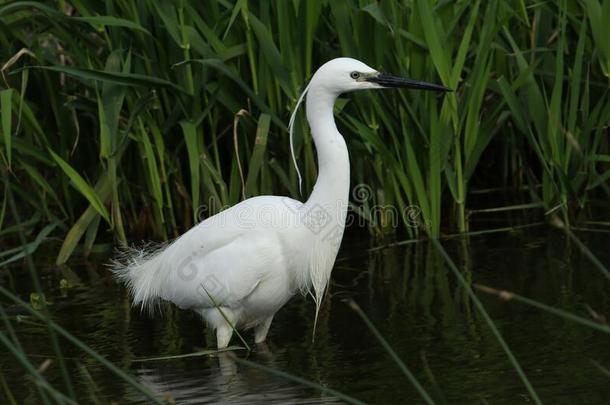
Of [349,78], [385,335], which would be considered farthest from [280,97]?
[385,335]

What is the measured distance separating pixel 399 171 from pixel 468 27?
812 millimetres

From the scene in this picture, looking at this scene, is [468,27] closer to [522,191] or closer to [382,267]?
[382,267]

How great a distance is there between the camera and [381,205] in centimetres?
549

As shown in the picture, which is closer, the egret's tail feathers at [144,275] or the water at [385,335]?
the water at [385,335]

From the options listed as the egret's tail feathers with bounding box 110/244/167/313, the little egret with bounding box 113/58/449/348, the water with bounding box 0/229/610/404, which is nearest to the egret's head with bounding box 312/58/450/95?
the little egret with bounding box 113/58/449/348

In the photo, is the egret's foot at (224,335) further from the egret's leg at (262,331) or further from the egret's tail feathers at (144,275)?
the egret's tail feathers at (144,275)

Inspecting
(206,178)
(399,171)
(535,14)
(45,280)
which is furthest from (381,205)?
(45,280)

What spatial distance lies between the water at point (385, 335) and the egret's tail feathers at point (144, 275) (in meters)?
0.16

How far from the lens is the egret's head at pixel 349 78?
4023 mm

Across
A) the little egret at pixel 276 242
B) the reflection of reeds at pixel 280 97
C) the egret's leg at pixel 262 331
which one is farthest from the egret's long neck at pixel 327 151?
the reflection of reeds at pixel 280 97

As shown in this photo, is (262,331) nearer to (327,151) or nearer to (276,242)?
(276,242)

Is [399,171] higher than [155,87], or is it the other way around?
[155,87]

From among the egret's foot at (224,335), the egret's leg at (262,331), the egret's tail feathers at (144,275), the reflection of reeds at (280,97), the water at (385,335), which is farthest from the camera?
the reflection of reeds at (280,97)

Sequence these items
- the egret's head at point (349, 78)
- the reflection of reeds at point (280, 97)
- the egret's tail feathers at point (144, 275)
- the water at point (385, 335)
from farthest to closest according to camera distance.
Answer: the reflection of reeds at point (280, 97), the egret's tail feathers at point (144, 275), the egret's head at point (349, 78), the water at point (385, 335)
